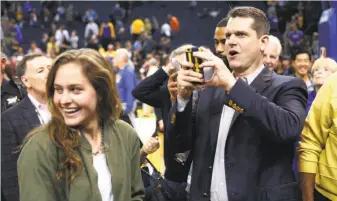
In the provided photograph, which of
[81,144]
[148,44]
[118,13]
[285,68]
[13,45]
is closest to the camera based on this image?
[81,144]

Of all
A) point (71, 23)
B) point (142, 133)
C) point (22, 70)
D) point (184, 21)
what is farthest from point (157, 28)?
point (22, 70)

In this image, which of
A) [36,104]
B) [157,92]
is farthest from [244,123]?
[157,92]

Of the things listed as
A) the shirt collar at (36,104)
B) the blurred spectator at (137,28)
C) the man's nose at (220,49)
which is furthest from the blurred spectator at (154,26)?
the man's nose at (220,49)

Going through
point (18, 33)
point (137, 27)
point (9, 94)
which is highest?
point (9, 94)

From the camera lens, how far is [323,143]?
8.91 feet

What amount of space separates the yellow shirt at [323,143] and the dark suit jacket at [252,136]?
0.13 m

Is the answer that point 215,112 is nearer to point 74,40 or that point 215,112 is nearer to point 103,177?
point 103,177

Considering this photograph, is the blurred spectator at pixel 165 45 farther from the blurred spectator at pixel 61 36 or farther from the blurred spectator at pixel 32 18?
the blurred spectator at pixel 32 18

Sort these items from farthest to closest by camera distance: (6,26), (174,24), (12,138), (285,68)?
1. (174,24)
2. (6,26)
3. (285,68)
4. (12,138)

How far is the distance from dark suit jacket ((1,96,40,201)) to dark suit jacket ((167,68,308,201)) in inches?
57.6

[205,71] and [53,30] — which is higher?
[205,71]

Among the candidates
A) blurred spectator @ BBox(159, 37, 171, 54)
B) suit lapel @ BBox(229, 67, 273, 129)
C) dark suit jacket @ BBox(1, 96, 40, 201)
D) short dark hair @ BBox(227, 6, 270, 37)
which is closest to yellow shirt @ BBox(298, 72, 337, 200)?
suit lapel @ BBox(229, 67, 273, 129)

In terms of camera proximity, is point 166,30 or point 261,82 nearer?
point 261,82

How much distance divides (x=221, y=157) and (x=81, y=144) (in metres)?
0.70
